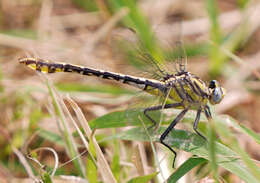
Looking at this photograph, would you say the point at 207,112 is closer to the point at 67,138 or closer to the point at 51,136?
the point at 67,138

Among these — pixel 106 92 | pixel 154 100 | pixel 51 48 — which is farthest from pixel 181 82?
pixel 51 48

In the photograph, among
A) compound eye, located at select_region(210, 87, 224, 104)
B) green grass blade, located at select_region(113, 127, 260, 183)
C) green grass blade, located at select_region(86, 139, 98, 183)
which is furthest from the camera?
compound eye, located at select_region(210, 87, 224, 104)

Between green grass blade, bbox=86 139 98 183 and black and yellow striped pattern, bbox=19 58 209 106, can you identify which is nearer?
green grass blade, bbox=86 139 98 183

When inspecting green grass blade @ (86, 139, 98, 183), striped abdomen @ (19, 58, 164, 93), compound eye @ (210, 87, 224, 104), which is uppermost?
striped abdomen @ (19, 58, 164, 93)

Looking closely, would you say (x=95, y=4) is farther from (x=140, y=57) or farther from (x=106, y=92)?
(x=140, y=57)

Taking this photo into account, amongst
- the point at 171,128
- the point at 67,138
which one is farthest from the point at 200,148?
the point at 67,138

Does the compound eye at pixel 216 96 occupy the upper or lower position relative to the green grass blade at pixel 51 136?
upper

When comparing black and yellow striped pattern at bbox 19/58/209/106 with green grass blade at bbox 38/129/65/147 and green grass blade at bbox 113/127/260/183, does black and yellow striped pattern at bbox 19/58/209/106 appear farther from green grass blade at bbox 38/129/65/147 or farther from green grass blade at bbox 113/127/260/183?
green grass blade at bbox 38/129/65/147

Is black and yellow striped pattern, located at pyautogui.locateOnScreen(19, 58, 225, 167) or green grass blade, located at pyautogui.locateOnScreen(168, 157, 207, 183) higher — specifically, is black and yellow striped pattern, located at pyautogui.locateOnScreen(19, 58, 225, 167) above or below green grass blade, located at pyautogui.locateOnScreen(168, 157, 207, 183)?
above

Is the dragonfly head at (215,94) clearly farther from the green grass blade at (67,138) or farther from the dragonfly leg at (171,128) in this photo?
the green grass blade at (67,138)

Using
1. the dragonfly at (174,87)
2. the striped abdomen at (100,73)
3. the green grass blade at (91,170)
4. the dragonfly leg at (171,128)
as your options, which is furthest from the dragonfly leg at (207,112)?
the green grass blade at (91,170)

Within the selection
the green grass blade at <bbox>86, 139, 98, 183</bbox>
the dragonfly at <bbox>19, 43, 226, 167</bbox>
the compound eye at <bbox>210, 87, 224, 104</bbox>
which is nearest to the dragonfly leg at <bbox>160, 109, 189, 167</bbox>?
the dragonfly at <bbox>19, 43, 226, 167</bbox>
